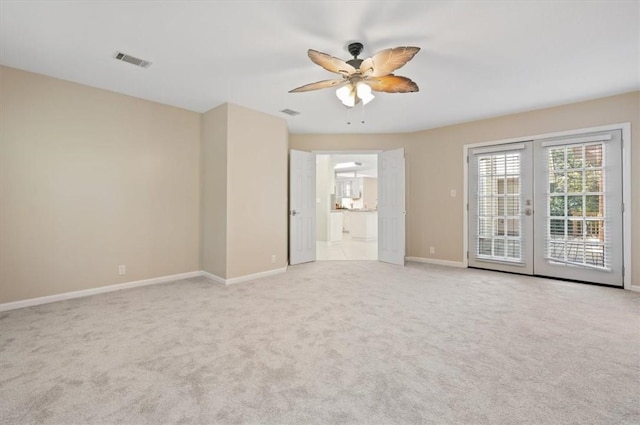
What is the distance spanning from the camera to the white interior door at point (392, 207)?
5535mm

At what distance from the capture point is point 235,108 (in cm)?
432

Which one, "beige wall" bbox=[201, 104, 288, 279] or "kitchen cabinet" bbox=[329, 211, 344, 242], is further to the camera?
"kitchen cabinet" bbox=[329, 211, 344, 242]

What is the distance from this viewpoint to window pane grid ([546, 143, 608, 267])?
412 cm

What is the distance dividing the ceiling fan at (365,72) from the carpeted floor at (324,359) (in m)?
2.23

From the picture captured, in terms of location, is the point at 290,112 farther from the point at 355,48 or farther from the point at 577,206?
the point at 577,206

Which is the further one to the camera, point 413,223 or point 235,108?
point 413,223

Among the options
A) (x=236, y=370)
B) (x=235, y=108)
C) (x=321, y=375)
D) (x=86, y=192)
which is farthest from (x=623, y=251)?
(x=86, y=192)

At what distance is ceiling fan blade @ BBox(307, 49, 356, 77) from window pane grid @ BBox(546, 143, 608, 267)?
3765 mm

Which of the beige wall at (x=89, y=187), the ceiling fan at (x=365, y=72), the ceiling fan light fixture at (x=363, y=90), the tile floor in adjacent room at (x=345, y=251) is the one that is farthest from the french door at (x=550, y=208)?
the beige wall at (x=89, y=187)

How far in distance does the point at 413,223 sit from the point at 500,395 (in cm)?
435

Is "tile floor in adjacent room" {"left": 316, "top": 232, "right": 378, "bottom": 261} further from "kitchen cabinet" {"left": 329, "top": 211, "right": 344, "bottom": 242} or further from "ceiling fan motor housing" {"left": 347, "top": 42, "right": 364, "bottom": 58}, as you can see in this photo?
"ceiling fan motor housing" {"left": 347, "top": 42, "right": 364, "bottom": 58}

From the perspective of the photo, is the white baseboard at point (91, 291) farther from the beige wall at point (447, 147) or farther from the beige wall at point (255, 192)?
the beige wall at point (447, 147)

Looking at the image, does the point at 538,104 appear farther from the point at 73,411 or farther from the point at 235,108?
the point at 73,411

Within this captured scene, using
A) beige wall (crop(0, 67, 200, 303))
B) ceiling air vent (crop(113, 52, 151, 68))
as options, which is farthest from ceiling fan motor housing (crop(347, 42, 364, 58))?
beige wall (crop(0, 67, 200, 303))
